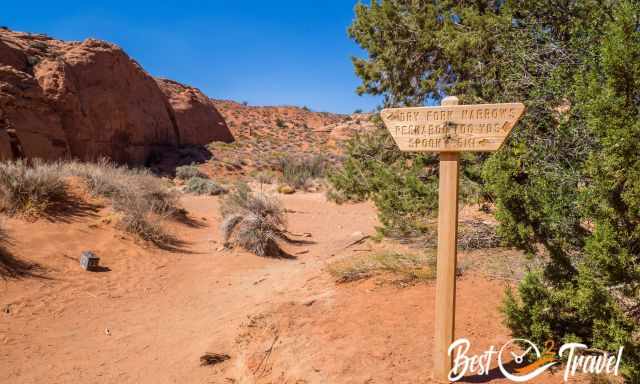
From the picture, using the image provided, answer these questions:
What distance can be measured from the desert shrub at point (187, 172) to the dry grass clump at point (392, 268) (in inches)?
749

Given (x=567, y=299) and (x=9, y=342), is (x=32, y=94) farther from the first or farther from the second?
(x=567, y=299)

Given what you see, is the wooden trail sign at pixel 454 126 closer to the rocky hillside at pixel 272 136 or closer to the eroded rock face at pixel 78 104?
the rocky hillside at pixel 272 136

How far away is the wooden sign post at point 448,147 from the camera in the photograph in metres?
3.21

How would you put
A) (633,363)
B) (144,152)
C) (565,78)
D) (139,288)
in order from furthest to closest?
(144,152)
(139,288)
(565,78)
(633,363)

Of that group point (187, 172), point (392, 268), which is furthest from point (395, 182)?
point (187, 172)

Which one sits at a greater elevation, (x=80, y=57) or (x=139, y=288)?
(x=80, y=57)

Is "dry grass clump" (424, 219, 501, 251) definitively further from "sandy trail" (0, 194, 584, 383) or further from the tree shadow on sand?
the tree shadow on sand

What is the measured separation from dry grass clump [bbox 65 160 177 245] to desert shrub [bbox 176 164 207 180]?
10640 mm

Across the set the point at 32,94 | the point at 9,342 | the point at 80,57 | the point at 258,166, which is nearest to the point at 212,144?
the point at 258,166

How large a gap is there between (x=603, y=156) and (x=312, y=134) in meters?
44.3

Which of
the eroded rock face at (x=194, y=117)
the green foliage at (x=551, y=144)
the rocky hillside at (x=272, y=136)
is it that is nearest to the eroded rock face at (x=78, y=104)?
the eroded rock face at (x=194, y=117)

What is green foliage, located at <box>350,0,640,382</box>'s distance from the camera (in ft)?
9.58

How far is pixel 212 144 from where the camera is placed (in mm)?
33062

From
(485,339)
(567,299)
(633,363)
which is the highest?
(567,299)
